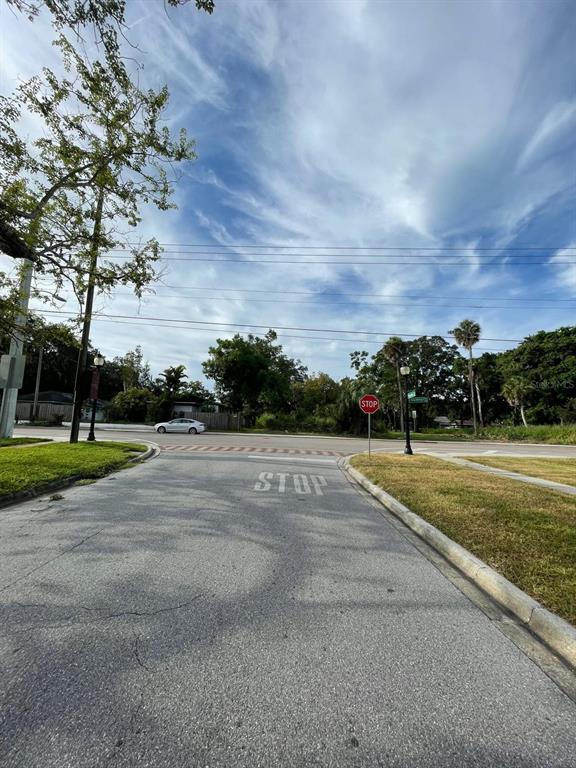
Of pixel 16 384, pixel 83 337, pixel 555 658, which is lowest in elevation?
pixel 555 658

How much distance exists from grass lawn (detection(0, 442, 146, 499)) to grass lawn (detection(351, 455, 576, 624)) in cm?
693

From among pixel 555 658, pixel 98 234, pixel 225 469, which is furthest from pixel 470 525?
pixel 98 234

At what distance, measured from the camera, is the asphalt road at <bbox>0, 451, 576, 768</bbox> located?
1.74m

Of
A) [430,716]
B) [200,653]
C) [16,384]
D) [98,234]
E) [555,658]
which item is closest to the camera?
[430,716]

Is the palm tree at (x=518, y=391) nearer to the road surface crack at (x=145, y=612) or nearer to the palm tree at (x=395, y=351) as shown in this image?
the palm tree at (x=395, y=351)

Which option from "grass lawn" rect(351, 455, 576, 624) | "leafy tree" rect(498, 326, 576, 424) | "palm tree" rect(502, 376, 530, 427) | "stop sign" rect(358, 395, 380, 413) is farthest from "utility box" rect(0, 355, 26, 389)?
"leafy tree" rect(498, 326, 576, 424)

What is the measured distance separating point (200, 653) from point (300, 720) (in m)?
0.80

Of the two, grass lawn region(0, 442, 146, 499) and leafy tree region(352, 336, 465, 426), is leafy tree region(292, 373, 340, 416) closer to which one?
leafy tree region(352, 336, 465, 426)

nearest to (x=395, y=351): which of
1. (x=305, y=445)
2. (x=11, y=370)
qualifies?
(x=305, y=445)

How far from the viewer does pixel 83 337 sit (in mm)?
14703

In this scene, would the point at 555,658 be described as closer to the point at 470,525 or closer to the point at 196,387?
the point at 470,525

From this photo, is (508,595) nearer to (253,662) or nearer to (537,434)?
(253,662)

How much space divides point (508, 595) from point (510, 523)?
90.5 inches

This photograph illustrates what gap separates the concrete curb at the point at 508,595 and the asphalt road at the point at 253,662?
1.04ft
